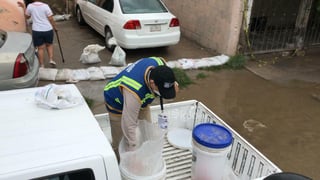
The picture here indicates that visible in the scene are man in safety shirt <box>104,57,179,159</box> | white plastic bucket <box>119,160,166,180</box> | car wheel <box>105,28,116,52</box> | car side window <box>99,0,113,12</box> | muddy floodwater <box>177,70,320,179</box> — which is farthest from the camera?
car side window <box>99,0,113,12</box>

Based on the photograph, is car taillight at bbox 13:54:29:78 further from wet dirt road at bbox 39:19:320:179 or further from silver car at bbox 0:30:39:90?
wet dirt road at bbox 39:19:320:179

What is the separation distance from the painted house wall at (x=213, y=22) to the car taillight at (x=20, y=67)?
16.6ft

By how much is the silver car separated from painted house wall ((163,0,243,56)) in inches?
189

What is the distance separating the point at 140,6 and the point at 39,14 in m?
2.48

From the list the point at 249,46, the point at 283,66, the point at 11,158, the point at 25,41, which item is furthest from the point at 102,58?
the point at 11,158

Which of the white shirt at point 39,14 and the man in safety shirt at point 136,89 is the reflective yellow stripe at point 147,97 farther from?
the white shirt at point 39,14

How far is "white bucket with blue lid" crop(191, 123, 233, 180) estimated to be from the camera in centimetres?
278

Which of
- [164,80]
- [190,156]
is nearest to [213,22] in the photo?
[190,156]

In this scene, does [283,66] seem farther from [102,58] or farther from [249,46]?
[102,58]

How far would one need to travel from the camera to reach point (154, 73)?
269 centimetres

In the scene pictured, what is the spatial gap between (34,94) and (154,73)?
98 centimetres

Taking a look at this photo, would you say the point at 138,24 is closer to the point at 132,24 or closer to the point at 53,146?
the point at 132,24

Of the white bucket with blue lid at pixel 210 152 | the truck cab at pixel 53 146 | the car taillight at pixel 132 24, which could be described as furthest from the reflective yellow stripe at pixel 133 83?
the car taillight at pixel 132 24

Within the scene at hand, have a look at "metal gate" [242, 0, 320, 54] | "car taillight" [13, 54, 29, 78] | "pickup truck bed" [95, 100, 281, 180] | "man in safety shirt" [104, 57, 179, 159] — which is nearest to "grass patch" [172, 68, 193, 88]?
"metal gate" [242, 0, 320, 54]
